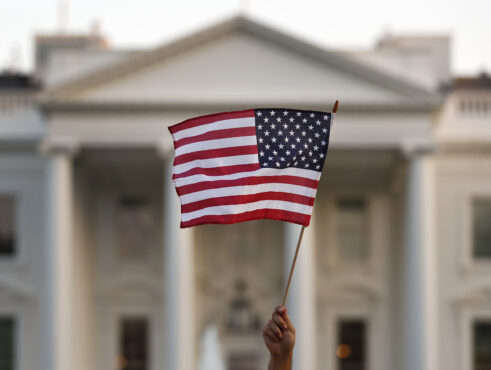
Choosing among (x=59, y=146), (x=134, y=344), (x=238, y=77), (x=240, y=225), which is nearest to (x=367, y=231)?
(x=240, y=225)

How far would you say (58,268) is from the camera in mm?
23562

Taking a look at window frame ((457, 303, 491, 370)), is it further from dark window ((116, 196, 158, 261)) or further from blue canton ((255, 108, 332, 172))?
blue canton ((255, 108, 332, 172))

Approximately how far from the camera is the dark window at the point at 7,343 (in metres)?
27.1

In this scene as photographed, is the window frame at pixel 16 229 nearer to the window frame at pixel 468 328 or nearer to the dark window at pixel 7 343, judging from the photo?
the dark window at pixel 7 343

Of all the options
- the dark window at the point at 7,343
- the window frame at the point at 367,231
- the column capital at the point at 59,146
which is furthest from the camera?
the window frame at the point at 367,231

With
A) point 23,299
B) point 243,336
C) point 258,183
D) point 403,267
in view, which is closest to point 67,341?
point 23,299

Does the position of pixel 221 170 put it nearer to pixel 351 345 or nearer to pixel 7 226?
pixel 7 226

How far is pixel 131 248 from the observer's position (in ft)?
91.4

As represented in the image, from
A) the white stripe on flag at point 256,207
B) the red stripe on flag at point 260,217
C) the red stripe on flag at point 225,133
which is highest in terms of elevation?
the red stripe on flag at point 225,133

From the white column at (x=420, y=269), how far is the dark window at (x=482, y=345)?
148 inches

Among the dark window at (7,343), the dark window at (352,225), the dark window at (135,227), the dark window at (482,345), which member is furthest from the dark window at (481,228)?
the dark window at (7,343)

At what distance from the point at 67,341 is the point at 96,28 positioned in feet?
41.5

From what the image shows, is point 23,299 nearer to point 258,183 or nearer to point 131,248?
point 131,248

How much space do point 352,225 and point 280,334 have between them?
2157 centimetres
